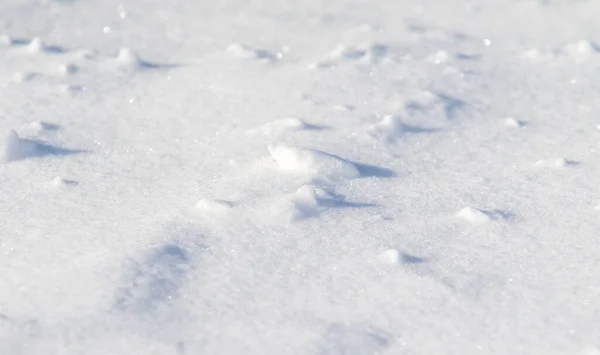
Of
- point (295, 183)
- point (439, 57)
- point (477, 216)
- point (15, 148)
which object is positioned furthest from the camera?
point (439, 57)

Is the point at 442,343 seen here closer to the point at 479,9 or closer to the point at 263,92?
the point at 263,92

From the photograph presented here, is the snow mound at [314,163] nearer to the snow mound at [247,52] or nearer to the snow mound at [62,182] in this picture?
the snow mound at [62,182]

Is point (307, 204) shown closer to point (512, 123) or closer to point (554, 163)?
point (554, 163)

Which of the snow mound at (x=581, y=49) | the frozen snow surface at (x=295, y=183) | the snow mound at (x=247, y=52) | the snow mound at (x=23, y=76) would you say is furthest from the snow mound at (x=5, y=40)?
the snow mound at (x=581, y=49)

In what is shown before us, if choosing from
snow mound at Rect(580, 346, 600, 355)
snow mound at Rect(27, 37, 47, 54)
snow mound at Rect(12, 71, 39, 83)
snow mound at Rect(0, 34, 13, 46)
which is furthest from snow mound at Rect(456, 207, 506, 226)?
snow mound at Rect(0, 34, 13, 46)

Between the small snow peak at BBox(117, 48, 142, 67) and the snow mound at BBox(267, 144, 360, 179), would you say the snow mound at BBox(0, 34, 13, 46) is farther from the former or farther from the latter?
the snow mound at BBox(267, 144, 360, 179)

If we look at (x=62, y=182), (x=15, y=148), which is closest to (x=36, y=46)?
(x=15, y=148)

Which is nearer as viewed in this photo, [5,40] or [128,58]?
[128,58]
